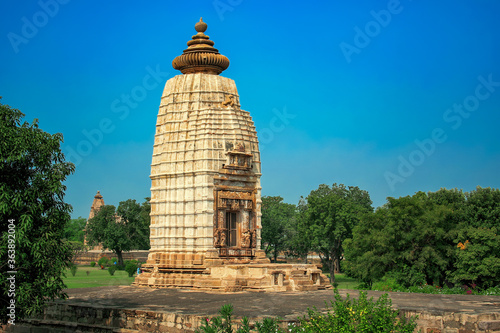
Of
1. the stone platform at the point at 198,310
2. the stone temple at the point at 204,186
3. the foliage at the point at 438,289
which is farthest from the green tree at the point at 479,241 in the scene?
the stone platform at the point at 198,310

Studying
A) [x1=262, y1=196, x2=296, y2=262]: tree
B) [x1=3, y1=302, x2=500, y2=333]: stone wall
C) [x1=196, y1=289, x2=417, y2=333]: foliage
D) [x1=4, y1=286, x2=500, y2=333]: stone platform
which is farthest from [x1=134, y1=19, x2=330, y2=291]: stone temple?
[x1=262, y1=196, x2=296, y2=262]: tree

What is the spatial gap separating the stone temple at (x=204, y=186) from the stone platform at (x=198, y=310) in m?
3.25

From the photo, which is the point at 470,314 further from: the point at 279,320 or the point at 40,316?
the point at 40,316

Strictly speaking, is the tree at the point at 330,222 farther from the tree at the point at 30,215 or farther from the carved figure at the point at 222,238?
the tree at the point at 30,215

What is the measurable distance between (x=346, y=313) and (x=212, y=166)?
1601 centimetres

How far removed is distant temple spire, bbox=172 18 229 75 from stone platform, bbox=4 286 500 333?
487 inches

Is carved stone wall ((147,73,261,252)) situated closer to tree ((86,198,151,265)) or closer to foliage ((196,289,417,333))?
foliage ((196,289,417,333))

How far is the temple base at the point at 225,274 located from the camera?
25.1 meters

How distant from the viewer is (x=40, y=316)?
2130 centimetres

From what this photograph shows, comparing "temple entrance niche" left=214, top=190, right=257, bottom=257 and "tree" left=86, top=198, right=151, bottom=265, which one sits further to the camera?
"tree" left=86, top=198, right=151, bottom=265

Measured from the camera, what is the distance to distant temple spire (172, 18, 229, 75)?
3098cm

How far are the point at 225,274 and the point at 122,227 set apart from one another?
136ft

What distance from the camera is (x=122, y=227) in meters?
65.2

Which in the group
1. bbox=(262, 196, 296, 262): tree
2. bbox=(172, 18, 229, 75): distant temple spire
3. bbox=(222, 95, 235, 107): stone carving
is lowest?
bbox=(262, 196, 296, 262): tree
